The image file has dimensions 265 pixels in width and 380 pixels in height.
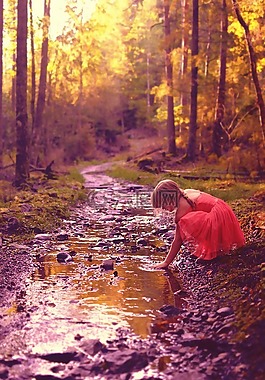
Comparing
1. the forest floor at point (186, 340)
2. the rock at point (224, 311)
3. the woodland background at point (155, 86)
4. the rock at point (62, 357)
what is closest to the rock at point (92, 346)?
the forest floor at point (186, 340)

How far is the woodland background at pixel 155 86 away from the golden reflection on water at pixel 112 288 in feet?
25.9

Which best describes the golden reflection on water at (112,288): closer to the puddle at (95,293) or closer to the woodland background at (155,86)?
the puddle at (95,293)

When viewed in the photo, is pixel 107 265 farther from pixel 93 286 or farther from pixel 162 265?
pixel 93 286

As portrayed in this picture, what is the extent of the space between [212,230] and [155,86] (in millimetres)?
23077

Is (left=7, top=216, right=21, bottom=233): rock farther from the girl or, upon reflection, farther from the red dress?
the red dress

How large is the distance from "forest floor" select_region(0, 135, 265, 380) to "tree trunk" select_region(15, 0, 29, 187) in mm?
9992

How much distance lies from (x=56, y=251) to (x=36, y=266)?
1.08 m

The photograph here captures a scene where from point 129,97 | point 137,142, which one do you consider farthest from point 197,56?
point 129,97

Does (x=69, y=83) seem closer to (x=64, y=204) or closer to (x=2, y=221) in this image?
(x=64, y=204)

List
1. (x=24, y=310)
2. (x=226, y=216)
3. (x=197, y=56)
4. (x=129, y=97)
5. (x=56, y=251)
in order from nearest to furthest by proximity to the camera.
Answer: (x=24, y=310) < (x=226, y=216) < (x=56, y=251) < (x=197, y=56) < (x=129, y=97)

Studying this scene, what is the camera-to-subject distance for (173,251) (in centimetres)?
792

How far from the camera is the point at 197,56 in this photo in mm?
22578

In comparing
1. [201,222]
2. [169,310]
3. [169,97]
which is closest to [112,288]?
[169,310]

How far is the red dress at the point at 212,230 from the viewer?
7.62m
